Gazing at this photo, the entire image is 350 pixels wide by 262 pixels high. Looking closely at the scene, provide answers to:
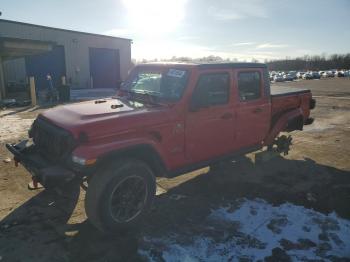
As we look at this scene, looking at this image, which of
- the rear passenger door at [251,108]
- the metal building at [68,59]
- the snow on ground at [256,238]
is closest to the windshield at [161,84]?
the rear passenger door at [251,108]

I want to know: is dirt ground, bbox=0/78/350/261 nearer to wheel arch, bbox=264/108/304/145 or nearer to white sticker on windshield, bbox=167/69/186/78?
wheel arch, bbox=264/108/304/145

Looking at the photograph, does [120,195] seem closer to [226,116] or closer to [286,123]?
[226,116]

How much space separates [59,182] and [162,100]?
1.82m

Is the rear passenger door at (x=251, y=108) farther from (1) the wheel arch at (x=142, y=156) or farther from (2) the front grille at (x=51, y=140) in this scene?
(2) the front grille at (x=51, y=140)

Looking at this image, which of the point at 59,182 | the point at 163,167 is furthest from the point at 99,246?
the point at 163,167

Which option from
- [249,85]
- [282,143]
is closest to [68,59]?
[282,143]

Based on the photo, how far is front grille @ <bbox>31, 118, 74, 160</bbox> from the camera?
3.90 meters

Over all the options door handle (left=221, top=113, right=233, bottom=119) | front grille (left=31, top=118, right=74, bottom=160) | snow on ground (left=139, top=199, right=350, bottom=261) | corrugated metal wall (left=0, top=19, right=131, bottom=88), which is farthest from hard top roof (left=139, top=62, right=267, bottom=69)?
corrugated metal wall (left=0, top=19, right=131, bottom=88)

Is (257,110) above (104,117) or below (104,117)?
below

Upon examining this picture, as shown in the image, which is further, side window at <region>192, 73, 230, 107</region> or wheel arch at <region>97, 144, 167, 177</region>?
side window at <region>192, 73, 230, 107</region>

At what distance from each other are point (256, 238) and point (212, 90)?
226 centimetres

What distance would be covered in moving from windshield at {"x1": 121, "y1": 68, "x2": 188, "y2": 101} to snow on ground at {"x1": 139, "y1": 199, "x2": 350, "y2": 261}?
185cm

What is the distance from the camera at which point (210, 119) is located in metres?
4.93

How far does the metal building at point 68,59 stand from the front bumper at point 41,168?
2143 cm
